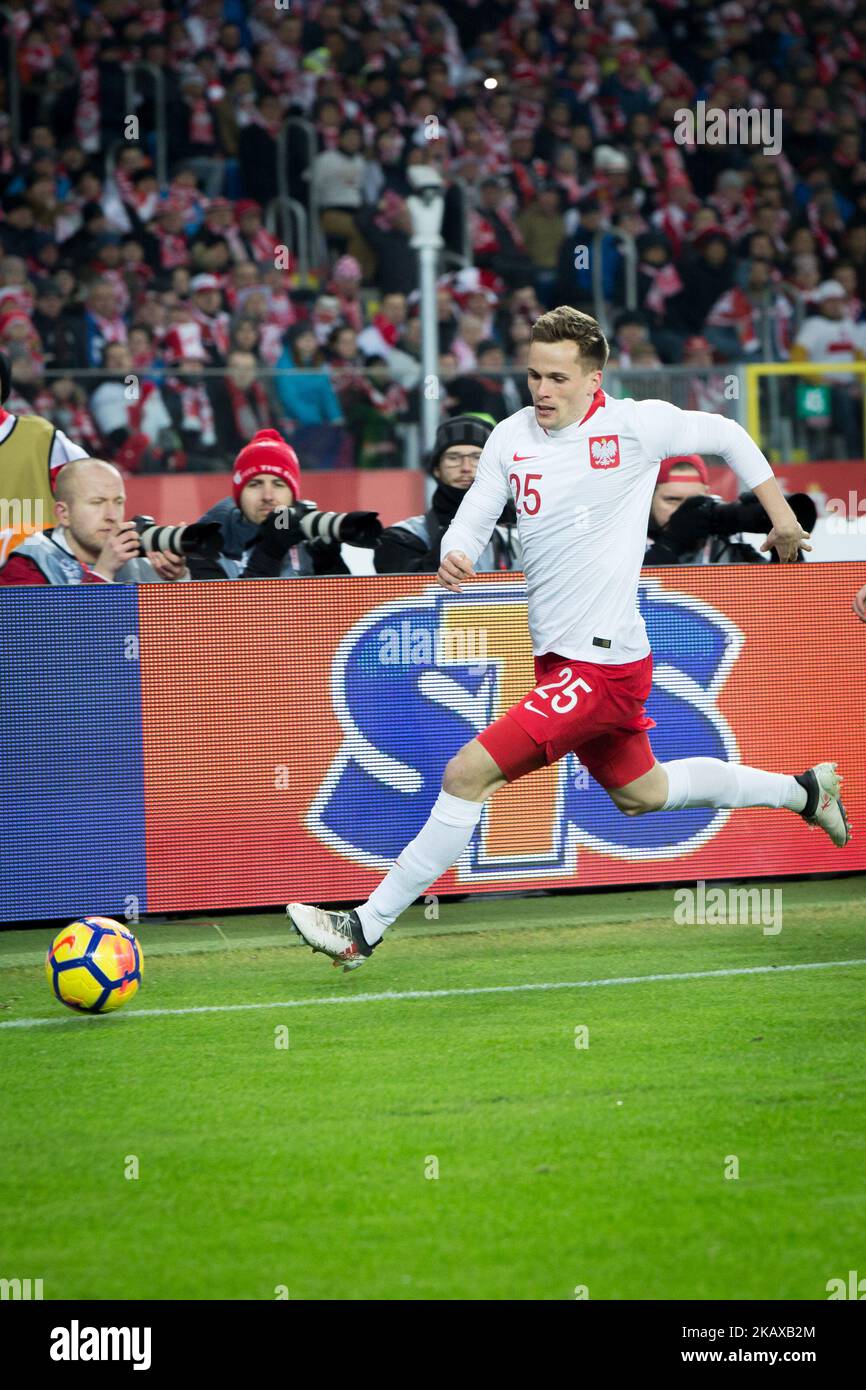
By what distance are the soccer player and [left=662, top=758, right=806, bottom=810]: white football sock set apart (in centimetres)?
37

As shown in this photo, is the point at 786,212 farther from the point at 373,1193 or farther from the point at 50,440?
the point at 373,1193

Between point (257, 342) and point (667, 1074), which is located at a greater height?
point (257, 342)

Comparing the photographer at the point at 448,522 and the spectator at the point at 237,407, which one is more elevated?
the spectator at the point at 237,407

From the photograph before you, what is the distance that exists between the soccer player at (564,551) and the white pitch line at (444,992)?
0.57ft

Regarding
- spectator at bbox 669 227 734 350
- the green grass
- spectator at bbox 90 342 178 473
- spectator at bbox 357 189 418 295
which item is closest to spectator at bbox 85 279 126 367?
spectator at bbox 90 342 178 473

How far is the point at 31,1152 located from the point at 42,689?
288 cm

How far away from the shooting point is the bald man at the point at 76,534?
25.2 ft

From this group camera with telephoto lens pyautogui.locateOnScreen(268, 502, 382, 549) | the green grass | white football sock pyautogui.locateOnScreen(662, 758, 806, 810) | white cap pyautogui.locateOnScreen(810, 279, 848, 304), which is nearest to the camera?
the green grass

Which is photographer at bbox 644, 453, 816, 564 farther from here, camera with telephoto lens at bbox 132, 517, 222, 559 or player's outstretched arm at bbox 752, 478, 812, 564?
camera with telephoto lens at bbox 132, 517, 222, 559

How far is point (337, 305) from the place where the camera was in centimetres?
1599

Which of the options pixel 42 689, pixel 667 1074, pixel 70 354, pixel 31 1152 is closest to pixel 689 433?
pixel 667 1074

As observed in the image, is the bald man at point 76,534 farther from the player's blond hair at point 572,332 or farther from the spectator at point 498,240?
the spectator at point 498,240

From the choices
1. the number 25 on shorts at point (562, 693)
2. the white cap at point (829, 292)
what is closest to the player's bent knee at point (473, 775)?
the number 25 on shorts at point (562, 693)

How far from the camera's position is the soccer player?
6.00 m
